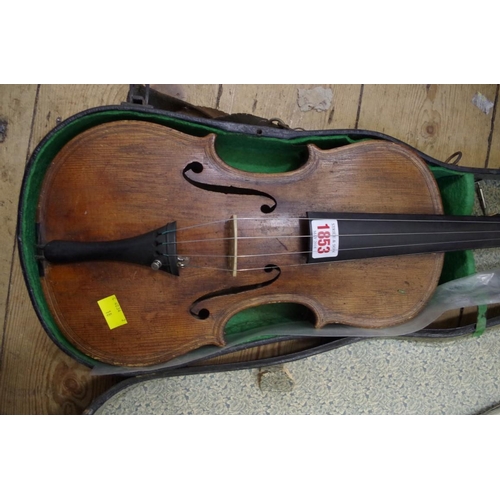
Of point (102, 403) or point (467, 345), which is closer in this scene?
point (102, 403)

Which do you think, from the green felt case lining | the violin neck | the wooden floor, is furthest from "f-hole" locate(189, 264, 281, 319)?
the wooden floor

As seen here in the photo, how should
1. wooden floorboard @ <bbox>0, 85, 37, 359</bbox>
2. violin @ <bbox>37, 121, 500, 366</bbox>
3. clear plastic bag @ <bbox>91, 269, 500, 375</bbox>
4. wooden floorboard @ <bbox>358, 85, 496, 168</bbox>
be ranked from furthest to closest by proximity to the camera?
wooden floorboard @ <bbox>358, 85, 496, 168</bbox>, wooden floorboard @ <bbox>0, 85, 37, 359</bbox>, clear plastic bag @ <bbox>91, 269, 500, 375</bbox>, violin @ <bbox>37, 121, 500, 366</bbox>

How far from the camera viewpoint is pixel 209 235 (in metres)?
1.44

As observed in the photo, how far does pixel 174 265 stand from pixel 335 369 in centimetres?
80

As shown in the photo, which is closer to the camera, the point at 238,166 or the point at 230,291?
the point at 230,291

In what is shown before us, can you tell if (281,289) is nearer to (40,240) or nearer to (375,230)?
(375,230)

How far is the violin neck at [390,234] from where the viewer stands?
1.45 m

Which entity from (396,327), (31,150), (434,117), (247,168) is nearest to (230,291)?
(247,168)

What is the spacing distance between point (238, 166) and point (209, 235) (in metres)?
0.36

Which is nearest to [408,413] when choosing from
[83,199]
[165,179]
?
[165,179]

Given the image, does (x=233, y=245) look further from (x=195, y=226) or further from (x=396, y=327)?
(x=396, y=327)

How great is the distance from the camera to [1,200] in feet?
6.02

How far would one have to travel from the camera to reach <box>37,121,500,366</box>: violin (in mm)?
1402

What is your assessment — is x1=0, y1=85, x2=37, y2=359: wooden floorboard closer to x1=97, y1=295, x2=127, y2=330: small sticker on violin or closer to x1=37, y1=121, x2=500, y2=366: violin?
x1=37, y1=121, x2=500, y2=366: violin
